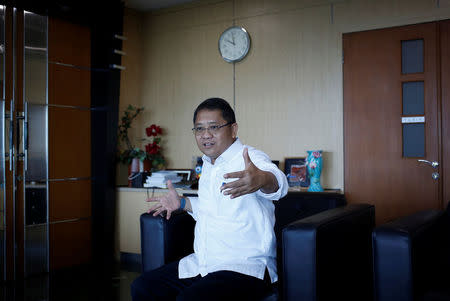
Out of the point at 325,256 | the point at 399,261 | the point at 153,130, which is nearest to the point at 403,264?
the point at 399,261

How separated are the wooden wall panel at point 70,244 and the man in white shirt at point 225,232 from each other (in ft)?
8.07

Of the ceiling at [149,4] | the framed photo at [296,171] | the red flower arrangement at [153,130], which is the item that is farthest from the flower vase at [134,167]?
the ceiling at [149,4]

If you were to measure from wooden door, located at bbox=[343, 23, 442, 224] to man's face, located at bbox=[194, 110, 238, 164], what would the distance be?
2263mm

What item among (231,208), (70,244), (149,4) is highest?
(149,4)

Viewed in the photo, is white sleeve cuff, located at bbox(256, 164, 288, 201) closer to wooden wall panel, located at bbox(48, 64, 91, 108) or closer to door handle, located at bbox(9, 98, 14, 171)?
door handle, located at bbox(9, 98, 14, 171)

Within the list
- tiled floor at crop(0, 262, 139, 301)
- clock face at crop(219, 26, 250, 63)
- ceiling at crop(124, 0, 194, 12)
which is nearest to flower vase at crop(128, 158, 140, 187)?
tiled floor at crop(0, 262, 139, 301)

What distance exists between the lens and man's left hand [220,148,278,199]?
1.58m

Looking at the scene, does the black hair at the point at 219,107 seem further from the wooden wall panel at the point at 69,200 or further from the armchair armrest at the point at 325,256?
the wooden wall panel at the point at 69,200

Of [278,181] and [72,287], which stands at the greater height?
[278,181]

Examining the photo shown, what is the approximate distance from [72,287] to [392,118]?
3320 millimetres

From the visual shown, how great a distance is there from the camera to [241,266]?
1835 millimetres

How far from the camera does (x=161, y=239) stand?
7.61 ft

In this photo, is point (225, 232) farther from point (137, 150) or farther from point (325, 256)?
point (137, 150)

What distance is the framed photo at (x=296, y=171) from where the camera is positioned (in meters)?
4.02
